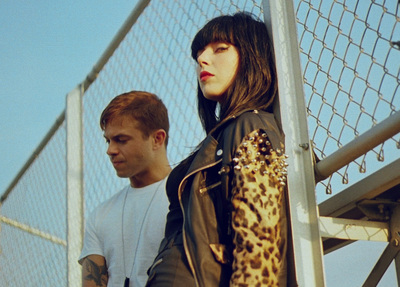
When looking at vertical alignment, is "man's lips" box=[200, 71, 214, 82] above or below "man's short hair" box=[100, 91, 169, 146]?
below

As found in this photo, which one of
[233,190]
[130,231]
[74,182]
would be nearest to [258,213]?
[233,190]

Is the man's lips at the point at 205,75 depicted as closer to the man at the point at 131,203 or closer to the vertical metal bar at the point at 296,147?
the vertical metal bar at the point at 296,147

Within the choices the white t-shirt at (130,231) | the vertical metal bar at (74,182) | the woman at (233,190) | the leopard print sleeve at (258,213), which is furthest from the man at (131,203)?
the vertical metal bar at (74,182)

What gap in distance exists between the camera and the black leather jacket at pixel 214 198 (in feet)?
8.67

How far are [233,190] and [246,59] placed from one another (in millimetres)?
587

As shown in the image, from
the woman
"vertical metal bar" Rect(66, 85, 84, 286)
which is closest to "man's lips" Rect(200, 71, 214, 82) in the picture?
the woman

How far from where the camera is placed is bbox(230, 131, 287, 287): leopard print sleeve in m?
2.55

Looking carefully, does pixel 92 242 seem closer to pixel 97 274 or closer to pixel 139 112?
pixel 97 274

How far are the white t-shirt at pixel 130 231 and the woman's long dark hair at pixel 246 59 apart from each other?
0.50 metres

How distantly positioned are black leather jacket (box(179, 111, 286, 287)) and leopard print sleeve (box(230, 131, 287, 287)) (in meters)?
0.04

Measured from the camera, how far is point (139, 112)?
383 cm

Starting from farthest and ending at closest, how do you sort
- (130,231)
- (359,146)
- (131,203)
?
(131,203)
(130,231)
(359,146)

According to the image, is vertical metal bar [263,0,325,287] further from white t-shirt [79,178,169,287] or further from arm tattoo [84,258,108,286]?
arm tattoo [84,258,108,286]

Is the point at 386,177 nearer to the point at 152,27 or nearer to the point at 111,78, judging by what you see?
the point at 152,27
